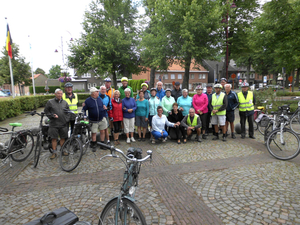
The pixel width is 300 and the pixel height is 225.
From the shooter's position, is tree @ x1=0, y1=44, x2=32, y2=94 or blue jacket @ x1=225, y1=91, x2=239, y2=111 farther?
tree @ x1=0, y1=44, x2=32, y2=94

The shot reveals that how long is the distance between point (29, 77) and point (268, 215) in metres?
43.2

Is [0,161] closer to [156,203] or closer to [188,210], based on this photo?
[156,203]

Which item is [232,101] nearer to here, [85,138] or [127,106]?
[127,106]

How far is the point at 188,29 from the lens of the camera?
→ 58.1 feet

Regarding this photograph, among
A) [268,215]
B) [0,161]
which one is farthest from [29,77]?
[268,215]

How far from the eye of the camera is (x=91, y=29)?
25.4 metres

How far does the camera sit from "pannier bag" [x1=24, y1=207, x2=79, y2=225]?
1857 millimetres

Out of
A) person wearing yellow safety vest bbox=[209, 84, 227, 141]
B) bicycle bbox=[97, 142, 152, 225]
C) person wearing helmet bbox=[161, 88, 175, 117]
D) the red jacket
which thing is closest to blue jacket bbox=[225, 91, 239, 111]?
person wearing yellow safety vest bbox=[209, 84, 227, 141]

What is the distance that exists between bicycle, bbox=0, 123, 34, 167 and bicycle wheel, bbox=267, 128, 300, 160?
22.0 ft

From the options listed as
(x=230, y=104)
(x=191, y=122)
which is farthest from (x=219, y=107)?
(x=191, y=122)

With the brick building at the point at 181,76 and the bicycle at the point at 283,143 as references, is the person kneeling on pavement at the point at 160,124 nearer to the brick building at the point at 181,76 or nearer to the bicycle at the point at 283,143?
the bicycle at the point at 283,143

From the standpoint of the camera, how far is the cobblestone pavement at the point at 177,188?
10.4 feet

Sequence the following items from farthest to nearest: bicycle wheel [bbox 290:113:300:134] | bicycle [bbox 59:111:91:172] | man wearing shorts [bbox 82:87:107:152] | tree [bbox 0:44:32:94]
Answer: tree [bbox 0:44:32:94] < bicycle wheel [bbox 290:113:300:134] < man wearing shorts [bbox 82:87:107:152] < bicycle [bbox 59:111:91:172]

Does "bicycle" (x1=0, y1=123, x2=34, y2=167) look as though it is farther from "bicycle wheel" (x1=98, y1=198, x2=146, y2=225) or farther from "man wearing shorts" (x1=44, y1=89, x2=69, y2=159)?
"bicycle wheel" (x1=98, y1=198, x2=146, y2=225)
